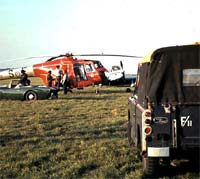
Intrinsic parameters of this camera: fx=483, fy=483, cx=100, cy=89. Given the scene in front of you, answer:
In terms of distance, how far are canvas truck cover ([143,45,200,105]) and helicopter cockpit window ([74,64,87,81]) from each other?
23533 mm

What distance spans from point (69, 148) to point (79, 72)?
21259mm

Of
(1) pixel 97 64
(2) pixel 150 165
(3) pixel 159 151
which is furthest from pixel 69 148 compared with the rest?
(1) pixel 97 64

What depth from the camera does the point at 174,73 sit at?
7.16m

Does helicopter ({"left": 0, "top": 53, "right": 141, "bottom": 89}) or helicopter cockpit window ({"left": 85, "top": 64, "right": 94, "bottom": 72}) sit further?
helicopter cockpit window ({"left": 85, "top": 64, "right": 94, "bottom": 72})

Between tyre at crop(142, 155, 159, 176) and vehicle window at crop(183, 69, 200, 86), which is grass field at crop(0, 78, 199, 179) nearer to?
tyre at crop(142, 155, 159, 176)

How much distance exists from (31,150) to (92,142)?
1461 millimetres

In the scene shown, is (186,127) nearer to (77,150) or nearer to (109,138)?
(77,150)

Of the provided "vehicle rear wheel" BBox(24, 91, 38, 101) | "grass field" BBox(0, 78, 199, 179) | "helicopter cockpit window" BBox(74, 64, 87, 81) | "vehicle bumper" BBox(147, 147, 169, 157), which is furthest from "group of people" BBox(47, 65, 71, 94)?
"vehicle bumper" BBox(147, 147, 169, 157)

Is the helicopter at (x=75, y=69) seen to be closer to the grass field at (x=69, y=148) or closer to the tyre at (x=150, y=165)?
Result: the grass field at (x=69, y=148)

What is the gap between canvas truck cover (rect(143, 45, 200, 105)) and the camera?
7.04m

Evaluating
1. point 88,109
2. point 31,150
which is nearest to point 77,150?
point 31,150

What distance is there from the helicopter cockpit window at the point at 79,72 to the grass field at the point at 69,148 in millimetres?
14629

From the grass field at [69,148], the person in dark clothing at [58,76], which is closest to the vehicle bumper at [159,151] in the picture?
the grass field at [69,148]

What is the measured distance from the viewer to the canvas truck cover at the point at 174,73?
277 inches
